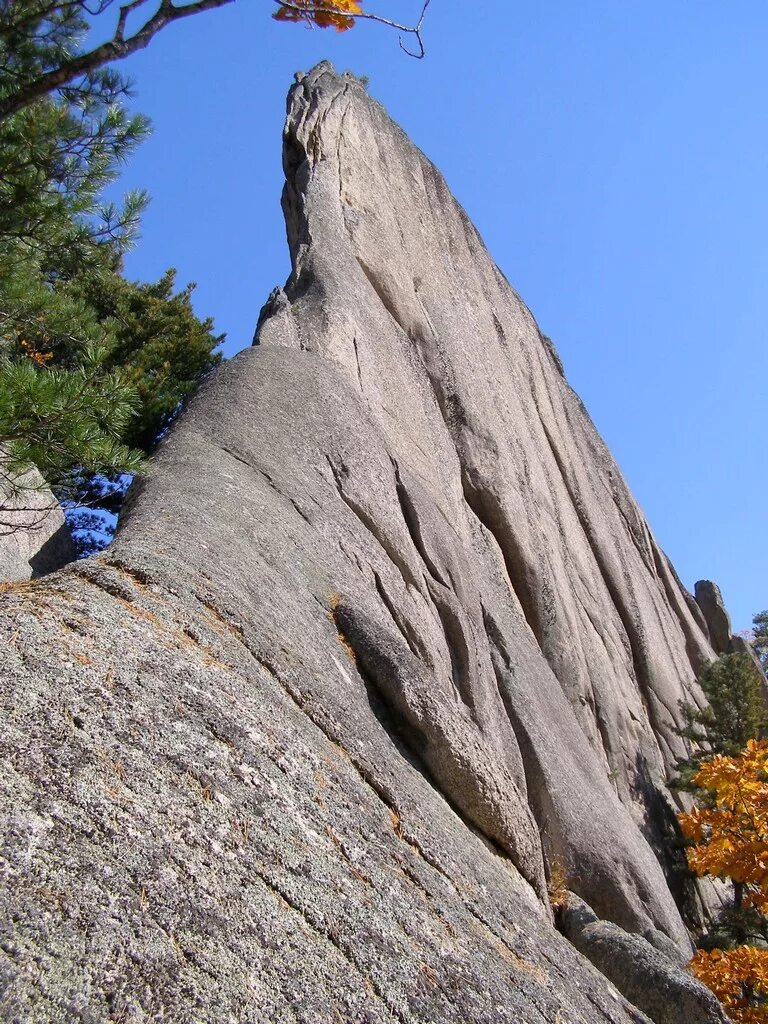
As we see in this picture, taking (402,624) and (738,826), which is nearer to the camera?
(402,624)

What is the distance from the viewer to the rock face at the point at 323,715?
3648mm

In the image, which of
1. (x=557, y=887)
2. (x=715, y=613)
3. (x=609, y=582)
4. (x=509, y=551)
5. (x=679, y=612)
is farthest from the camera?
(x=715, y=613)

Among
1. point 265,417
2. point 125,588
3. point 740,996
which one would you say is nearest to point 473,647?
point 265,417

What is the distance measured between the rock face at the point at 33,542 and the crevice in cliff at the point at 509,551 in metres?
6.15

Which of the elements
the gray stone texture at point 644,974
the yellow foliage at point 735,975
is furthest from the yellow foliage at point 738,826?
the gray stone texture at point 644,974

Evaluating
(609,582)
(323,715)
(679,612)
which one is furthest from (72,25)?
(679,612)

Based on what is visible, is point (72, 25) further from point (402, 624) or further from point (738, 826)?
point (738, 826)

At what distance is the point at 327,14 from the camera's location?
17.2ft

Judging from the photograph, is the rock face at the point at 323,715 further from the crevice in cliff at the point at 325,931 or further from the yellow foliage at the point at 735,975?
the yellow foliage at the point at 735,975

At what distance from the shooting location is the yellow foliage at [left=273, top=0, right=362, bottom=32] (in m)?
5.18

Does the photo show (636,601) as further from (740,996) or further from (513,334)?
(740,996)

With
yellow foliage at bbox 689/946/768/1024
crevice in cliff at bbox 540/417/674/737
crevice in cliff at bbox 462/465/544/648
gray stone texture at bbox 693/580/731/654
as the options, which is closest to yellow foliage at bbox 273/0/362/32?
yellow foliage at bbox 689/946/768/1024

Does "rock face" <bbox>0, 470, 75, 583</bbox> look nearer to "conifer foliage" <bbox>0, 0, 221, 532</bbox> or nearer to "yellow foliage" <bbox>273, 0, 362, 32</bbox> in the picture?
"conifer foliage" <bbox>0, 0, 221, 532</bbox>

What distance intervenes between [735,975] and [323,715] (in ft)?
21.9
